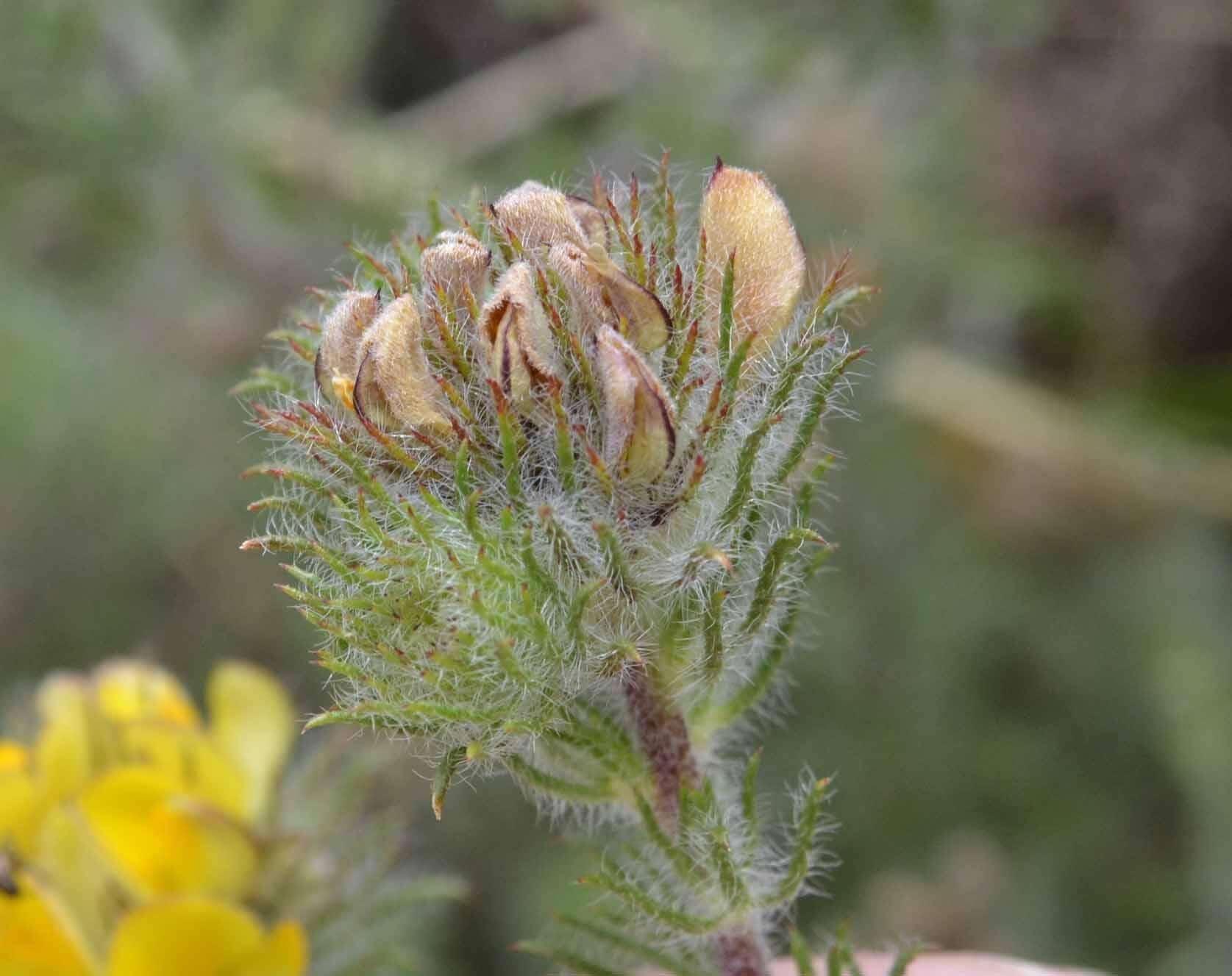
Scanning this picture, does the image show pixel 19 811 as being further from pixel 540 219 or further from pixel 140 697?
pixel 540 219

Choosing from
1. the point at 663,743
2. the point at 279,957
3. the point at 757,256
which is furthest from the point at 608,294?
the point at 279,957

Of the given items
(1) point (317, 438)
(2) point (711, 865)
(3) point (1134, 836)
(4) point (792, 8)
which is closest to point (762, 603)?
(2) point (711, 865)

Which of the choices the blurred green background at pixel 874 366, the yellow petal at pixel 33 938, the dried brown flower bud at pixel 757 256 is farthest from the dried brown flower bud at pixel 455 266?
the blurred green background at pixel 874 366

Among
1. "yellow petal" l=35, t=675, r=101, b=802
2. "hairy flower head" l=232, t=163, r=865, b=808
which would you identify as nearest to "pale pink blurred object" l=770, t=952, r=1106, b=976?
"hairy flower head" l=232, t=163, r=865, b=808

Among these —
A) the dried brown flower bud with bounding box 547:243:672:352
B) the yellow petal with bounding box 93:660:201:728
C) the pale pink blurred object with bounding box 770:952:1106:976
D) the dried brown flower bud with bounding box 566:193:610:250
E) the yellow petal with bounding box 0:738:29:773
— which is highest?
the dried brown flower bud with bounding box 566:193:610:250

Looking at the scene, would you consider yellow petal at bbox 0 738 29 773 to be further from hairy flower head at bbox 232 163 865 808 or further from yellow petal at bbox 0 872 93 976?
hairy flower head at bbox 232 163 865 808
